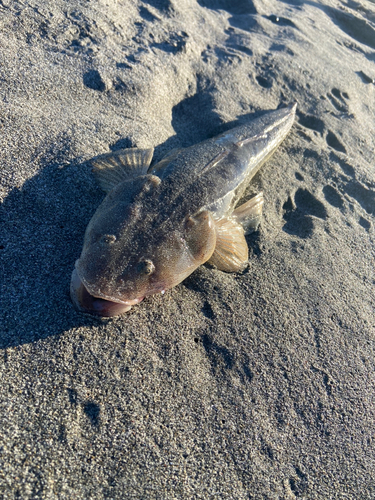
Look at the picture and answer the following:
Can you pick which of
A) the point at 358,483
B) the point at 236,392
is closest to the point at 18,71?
the point at 236,392

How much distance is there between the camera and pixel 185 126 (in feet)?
14.1

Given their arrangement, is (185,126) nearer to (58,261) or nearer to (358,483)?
(58,261)

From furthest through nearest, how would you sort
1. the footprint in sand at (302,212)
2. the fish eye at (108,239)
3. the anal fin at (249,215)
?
the footprint in sand at (302,212)
the anal fin at (249,215)
the fish eye at (108,239)

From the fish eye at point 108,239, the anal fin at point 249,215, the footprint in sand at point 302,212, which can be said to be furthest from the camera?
the footprint in sand at point 302,212

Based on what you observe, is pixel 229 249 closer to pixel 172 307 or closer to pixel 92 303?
pixel 172 307

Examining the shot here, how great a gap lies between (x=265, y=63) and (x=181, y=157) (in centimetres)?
306

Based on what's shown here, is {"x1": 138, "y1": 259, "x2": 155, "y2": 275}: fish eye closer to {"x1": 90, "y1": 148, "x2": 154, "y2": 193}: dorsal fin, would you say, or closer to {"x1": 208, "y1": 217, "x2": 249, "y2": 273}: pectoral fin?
{"x1": 208, "y1": 217, "x2": 249, "y2": 273}: pectoral fin

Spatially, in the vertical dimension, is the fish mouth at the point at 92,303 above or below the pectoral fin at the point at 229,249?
below

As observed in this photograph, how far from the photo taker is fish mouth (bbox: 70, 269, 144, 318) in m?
2.38

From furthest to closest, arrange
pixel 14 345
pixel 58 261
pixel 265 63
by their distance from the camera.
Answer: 1. pixel 265 63
2. pixel 58 261
3. pixel 14 345

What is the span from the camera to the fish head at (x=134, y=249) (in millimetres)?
2352

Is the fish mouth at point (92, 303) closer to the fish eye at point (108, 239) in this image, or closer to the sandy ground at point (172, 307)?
the sandy ground at point (172, 307)

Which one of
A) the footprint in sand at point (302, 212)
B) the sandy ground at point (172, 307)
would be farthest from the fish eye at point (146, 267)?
the footprint in sand at point (302, 212)

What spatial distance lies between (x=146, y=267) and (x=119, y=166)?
4.19 ft
